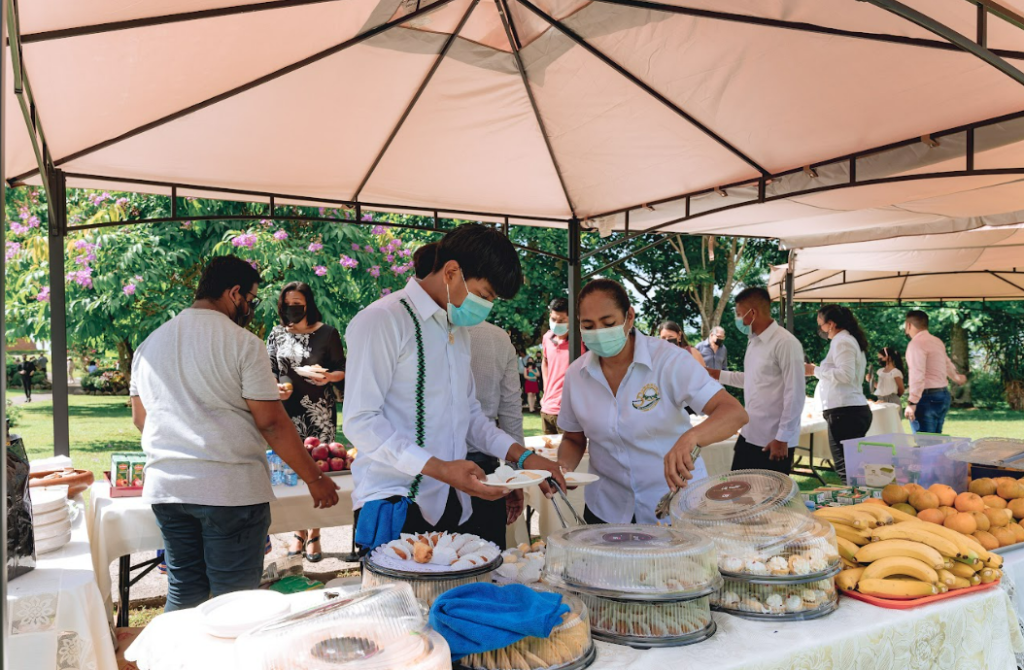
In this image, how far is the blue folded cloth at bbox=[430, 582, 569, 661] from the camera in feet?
4.71

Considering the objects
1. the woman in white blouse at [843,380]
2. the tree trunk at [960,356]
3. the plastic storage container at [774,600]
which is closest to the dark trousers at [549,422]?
the woman in white blouse at [843,380]

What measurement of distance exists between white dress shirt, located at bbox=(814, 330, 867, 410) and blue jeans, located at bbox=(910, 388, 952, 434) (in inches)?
117

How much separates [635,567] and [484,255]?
1.05 metres

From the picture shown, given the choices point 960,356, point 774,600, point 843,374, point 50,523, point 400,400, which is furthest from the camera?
point 960,356

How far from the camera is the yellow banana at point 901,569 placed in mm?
1982

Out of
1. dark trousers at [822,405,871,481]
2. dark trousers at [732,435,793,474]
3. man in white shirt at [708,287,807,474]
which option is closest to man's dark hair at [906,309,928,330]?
dark trousers at [822,405,871,481]

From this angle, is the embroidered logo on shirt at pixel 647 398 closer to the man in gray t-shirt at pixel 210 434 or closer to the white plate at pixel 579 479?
the white plate at pixel 579 479

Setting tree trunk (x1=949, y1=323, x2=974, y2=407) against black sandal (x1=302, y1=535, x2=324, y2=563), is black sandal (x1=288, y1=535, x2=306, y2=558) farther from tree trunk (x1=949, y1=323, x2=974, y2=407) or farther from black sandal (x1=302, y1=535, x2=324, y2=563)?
tree trunk (x1=949, y1=323, x2=974, y2=407)

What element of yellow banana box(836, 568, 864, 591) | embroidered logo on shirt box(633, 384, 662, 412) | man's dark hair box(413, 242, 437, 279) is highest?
man's dark hair box(413, 242, 437, 279)

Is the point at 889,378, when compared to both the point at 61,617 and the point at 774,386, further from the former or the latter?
the point at 61,617

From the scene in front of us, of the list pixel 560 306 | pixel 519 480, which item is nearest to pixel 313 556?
pixel 560 306

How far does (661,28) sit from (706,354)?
6.87m

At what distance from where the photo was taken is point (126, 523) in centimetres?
334

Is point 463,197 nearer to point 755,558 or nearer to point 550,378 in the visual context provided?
point 550,378
